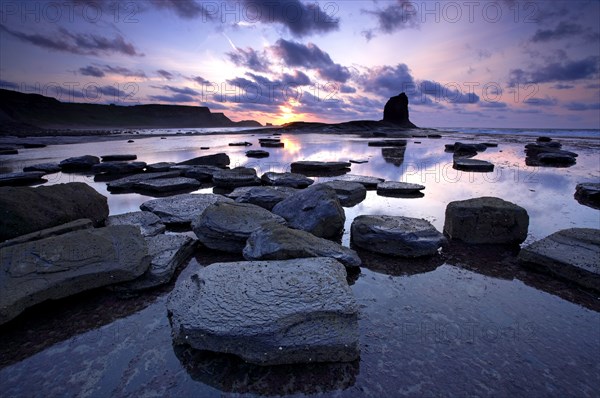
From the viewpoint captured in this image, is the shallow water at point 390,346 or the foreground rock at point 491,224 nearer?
the shallow water at point 390,346

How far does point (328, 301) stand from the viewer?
5.95 ft

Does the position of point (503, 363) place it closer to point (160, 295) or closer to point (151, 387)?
point (151, 387)

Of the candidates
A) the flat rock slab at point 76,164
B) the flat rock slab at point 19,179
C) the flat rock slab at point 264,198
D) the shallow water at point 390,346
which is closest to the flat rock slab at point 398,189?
the flat rock slab at point 264,198

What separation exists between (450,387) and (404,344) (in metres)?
0.33

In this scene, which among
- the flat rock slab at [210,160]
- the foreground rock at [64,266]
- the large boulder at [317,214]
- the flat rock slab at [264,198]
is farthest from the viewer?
the flat rock slab at [210,160]

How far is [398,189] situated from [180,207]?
3923 millimetres

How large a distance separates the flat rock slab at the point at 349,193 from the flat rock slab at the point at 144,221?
267 centimetres

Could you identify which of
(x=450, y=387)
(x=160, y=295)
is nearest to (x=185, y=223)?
(x=160, y=295)

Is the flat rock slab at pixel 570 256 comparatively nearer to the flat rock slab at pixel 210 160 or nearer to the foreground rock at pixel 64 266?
the foreground rock at pixel 64 266

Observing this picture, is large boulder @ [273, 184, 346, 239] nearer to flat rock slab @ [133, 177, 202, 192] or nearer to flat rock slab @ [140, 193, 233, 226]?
flat rock slab @ [140, 193, 233, 226]

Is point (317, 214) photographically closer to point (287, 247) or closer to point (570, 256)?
point (287, 247)

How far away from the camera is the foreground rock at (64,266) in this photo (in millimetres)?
1926

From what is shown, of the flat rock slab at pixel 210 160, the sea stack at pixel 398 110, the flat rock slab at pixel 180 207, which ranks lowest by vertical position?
the flat rock slab at pixel 180 207

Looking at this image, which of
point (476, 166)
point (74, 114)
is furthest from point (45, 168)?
point (74, 114)
